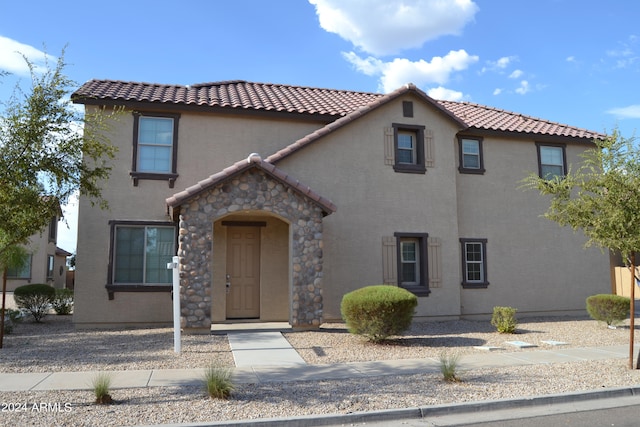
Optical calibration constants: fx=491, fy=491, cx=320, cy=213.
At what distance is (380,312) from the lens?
10680 millimetres

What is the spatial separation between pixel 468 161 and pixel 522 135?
2.14 metres

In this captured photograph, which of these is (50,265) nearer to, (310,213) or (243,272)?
(243,272)

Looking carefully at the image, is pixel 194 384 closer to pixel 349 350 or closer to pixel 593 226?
pixel 349 350

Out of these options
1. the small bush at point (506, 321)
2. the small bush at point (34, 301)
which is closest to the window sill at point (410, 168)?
the small bush at point (506, 321)

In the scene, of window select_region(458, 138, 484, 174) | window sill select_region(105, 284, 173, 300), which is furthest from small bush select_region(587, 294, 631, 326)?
window sill select_region(105, 284, 173, 300)

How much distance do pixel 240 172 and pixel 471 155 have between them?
827 centimetres

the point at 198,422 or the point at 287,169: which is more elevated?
the point at 287,169

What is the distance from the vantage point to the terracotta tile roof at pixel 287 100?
558 inches

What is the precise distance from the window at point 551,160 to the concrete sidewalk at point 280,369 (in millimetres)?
7797

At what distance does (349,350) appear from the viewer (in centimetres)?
1027

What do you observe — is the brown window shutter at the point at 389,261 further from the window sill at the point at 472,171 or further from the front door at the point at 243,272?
the front door at the point at 243,272

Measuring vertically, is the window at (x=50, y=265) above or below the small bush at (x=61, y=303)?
above

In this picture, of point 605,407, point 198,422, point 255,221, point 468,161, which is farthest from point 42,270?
point 605,407

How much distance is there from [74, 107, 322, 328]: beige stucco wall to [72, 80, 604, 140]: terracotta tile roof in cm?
59
